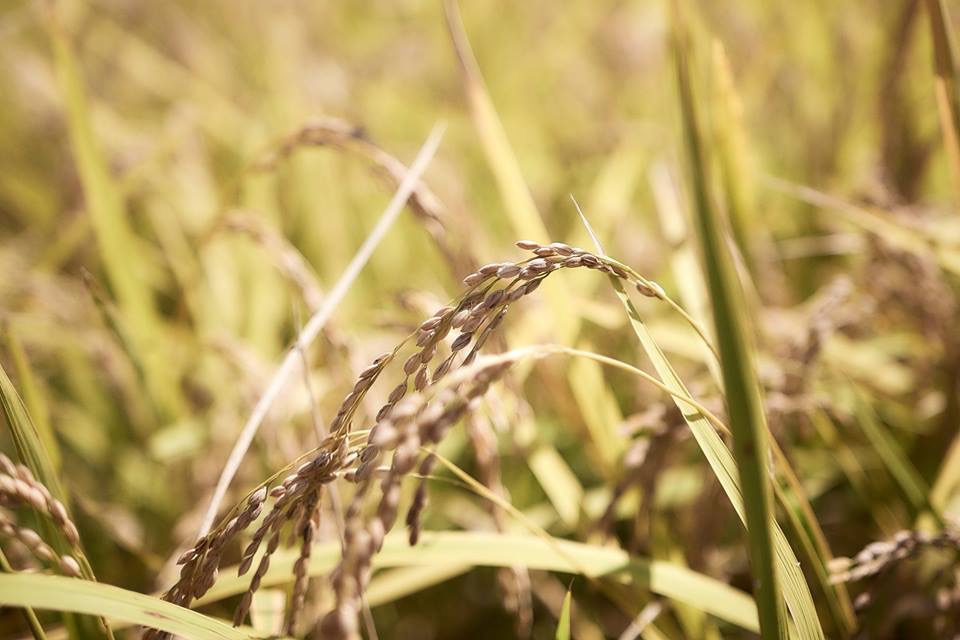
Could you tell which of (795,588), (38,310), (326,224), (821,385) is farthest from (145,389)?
(821,385)

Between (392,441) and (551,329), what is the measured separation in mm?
964

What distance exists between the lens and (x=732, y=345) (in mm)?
446

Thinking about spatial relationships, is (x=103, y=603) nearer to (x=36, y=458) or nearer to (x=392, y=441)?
(x=36, y=458)

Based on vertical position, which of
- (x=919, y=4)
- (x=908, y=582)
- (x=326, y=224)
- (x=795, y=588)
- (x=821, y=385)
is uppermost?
(x=919, y=4)

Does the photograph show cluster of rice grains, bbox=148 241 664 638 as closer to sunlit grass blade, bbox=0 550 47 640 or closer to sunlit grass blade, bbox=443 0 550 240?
sunlit grass blade, bbox=0 550 47 640

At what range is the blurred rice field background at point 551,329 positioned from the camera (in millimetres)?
811

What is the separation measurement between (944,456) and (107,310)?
174 cm

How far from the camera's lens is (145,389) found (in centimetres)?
148

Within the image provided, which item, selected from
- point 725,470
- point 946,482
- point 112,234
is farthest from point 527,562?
point 112,234

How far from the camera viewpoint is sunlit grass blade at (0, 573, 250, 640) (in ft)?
1.67

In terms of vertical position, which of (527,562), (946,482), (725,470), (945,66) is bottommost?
(946,482)

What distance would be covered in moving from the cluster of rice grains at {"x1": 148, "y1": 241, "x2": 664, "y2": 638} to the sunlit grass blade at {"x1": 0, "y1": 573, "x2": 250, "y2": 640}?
28 mm

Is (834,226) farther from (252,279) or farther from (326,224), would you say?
(252,279)

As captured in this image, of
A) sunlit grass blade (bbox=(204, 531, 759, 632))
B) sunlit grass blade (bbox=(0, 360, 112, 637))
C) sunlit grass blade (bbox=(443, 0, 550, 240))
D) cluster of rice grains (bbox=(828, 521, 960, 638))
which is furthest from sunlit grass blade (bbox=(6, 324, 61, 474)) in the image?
cluster of rice grains (bbox=(828, 521, 960, 638))
